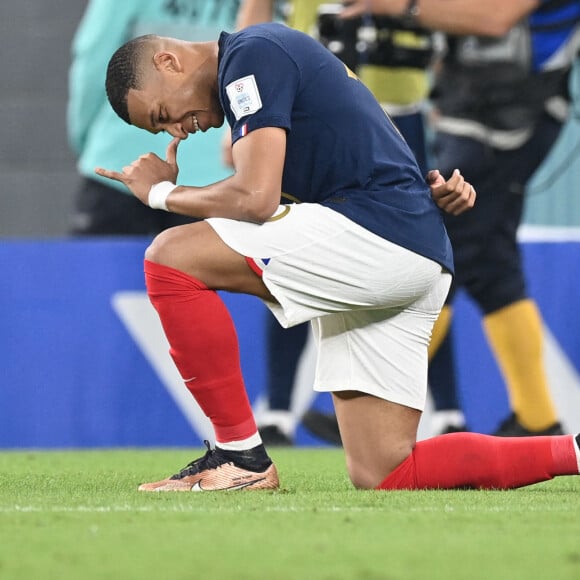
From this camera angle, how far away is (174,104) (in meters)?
2.97

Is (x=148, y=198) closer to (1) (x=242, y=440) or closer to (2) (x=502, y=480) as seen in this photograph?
(1) (x=242, y=440)

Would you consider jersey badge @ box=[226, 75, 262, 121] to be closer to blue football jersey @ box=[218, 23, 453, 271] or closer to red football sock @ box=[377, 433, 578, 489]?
blue football jersey @ box=[218, 23, 453, 271]

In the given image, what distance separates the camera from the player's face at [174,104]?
2.95 meters

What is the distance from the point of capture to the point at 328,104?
2947mm

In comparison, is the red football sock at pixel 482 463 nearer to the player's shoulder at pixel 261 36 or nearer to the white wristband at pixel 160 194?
the white wristband at pixel 160 194

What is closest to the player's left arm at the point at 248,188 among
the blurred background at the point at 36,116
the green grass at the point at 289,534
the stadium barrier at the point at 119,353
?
the green grass at the point at 289,534

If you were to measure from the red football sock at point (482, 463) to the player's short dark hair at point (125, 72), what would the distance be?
957mm

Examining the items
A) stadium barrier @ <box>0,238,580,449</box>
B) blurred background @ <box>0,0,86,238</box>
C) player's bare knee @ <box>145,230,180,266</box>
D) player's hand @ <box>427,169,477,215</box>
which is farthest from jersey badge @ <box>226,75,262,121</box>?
blurred background @ <box>0,0,86,238</box>

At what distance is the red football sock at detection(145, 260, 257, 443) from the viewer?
288cm

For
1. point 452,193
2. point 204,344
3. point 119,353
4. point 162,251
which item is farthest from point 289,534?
point 119,353

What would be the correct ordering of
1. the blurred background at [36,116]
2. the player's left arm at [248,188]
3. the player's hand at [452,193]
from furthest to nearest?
the blurred background at [36,116] → the player's hand at [452,193] → the player's left arm at [248,188]

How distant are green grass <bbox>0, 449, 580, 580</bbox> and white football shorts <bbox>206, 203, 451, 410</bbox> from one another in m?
0.27

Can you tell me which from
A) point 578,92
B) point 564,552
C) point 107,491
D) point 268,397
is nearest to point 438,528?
point 564,552

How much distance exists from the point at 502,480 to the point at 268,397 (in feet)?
6.21
